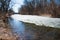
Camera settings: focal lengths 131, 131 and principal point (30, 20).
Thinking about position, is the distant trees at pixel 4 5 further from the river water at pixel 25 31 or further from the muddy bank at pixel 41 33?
the muddy bank at pixel 41 33

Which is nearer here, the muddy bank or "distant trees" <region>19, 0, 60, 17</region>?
the muddy bank

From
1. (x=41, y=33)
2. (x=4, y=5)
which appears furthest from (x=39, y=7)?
(x=4, y=5)

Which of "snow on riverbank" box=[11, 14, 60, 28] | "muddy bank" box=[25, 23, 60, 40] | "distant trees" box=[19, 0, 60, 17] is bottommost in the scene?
"muddy bank" box=[25, 23, 60, 40]

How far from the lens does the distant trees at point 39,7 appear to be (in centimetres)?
203

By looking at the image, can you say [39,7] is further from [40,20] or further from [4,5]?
[4,5]

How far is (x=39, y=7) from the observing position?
2.09 m

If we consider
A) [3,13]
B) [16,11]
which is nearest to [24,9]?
[16,11]

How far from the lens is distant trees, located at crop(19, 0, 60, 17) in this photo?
203 cm

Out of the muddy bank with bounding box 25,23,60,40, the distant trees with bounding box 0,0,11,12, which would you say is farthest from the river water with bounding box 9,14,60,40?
the distant trees with bounding box 0,0,11,12

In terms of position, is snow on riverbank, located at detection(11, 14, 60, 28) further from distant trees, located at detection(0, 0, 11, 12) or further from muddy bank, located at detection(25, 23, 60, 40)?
distant trees, located at detection(0, 0, 11, 12)

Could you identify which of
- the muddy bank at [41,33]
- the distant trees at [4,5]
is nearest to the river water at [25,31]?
the muddy bank at [41,33]

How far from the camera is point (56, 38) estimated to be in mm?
1892

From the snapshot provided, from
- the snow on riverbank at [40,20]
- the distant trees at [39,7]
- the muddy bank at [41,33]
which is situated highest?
the distant trees at [39,7]

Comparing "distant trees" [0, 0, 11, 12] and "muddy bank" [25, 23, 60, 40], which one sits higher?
"distant trees" [0, 0, 11, 12]
